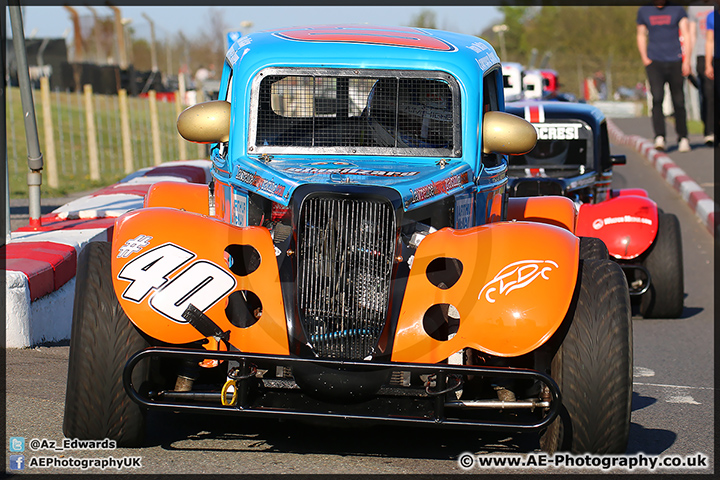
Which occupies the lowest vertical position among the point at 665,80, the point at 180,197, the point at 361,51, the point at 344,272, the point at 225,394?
the point at 225,394

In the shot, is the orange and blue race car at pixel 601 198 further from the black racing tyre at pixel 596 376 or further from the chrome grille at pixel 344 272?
the chrome grille at pixel 344 272

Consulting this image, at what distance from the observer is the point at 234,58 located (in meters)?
5.87

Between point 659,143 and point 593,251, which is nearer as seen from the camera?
point 593,251

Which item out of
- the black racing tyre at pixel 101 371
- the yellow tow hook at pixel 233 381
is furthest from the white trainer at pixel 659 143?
the black racing tyre at pixel 101 371

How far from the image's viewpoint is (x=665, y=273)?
8359 mm

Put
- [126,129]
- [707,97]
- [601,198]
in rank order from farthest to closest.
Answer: [126,129], [707,97], [601,198]

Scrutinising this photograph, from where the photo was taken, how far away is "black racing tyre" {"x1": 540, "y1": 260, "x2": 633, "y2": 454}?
4246 mm

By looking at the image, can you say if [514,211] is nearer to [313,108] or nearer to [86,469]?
[313,108]

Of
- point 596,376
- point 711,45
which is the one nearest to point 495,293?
point 596,376

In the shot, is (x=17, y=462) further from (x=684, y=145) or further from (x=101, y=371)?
(x=684, y=145)

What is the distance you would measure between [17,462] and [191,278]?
3.45ft

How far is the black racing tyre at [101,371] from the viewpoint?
14.0 feet

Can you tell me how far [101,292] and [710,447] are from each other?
2.95 meters

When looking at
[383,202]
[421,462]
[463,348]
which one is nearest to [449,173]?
[383,202]
